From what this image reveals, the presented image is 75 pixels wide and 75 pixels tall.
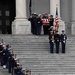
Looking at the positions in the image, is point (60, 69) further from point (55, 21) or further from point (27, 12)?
point (27, 12)

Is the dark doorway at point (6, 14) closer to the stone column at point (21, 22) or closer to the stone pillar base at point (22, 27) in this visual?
the stone column at point (21, 22)

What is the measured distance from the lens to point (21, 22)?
41938 millimetres

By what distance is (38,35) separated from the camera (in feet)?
133

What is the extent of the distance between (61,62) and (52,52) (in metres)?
1.79

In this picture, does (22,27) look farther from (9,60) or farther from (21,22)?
(9,60)

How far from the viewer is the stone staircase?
33.0 metres

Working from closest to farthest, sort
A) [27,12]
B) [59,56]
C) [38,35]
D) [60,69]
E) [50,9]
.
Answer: [60,69], [59,56], [38,35], [50,9], [27,12]

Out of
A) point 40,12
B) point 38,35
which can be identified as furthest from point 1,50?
point 40,12

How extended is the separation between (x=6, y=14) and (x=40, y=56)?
14.0 meters

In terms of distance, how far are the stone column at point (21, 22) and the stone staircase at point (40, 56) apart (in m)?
2.24

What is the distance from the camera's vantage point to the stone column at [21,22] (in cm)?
4172

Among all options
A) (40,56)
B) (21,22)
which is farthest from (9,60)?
(21,22)

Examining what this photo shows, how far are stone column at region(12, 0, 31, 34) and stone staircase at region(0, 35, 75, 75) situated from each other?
2.24 metres

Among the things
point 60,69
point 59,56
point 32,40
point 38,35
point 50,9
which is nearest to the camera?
point 60,69
